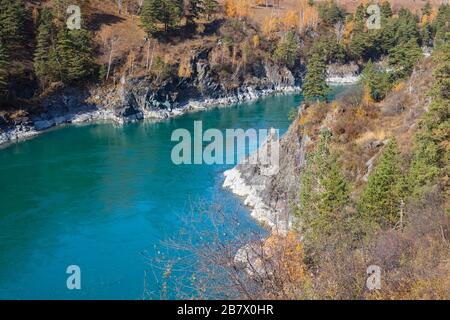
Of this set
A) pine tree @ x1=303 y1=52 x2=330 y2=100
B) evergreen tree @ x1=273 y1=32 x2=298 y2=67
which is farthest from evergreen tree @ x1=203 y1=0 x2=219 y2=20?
pine tree @ x1=303 y1=52 x2=330 y2=100

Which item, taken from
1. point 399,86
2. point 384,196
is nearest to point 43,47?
point 399,86

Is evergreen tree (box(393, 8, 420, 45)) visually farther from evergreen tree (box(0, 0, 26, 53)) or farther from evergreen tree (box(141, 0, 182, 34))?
evergreen tree (box(0, 0, 26, 53))

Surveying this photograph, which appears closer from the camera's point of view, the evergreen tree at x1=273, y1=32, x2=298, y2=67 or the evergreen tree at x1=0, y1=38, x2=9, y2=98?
the evergreen tree at x1=0, y1=38, x2=9, y2=98

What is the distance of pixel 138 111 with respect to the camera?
85250 mm

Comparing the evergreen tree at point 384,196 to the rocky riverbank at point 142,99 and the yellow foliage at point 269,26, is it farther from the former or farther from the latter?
the yellow foliage at point 269,26

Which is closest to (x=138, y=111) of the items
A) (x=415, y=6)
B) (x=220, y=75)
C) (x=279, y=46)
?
(x=220, y=75)

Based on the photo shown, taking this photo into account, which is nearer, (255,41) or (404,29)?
(255,41)

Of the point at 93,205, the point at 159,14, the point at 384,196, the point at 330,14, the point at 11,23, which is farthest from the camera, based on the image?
the point at 330,14

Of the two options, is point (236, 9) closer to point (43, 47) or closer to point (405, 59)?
point (43, 47)

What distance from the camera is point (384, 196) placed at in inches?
1074

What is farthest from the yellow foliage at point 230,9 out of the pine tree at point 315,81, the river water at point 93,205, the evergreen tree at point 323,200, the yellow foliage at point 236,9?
the evergreen tree at point 323,200

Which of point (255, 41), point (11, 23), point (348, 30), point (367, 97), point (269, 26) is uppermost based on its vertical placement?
point (11, 23)

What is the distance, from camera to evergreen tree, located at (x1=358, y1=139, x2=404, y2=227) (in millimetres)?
26984

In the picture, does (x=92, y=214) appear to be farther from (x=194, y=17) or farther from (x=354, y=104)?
(x=194, y=17)
